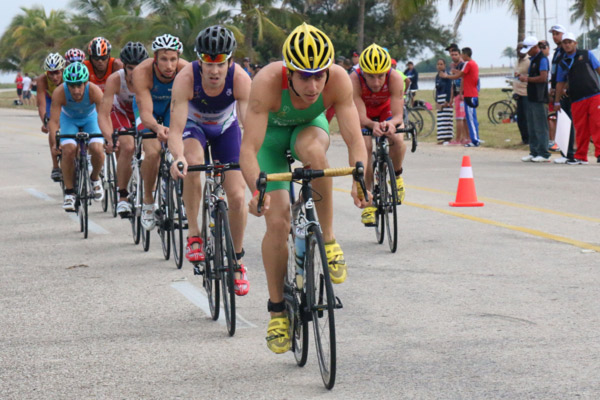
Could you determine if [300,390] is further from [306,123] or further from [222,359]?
[306,123]

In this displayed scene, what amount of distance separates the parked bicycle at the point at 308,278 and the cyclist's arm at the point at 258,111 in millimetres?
370

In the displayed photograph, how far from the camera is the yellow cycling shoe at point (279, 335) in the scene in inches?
223

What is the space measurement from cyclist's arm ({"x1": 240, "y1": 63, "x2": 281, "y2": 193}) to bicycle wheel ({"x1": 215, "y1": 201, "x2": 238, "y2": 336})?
0.92 m

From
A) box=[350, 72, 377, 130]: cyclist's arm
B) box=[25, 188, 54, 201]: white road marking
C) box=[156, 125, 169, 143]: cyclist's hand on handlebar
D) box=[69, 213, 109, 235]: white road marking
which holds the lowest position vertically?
box=[25, 188, 54, 201]: white road marking

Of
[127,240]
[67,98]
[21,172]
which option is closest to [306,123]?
[127,240]

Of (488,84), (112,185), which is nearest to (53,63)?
(112,185)

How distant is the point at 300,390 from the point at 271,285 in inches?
31.5

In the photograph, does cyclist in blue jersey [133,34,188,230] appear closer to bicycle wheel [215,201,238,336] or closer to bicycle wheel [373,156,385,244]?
bicycle wheel [373,156,385,244]

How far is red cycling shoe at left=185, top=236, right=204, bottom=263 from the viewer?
7.42 meters

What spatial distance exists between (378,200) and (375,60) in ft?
4.49

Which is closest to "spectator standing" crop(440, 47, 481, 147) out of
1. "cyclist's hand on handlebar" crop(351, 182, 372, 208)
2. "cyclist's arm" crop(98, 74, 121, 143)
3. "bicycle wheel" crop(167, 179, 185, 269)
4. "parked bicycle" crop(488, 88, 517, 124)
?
"parked bicycle" crop(488, 88, 517, 124)

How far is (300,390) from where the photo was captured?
5191mm

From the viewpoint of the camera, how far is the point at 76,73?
1173cm

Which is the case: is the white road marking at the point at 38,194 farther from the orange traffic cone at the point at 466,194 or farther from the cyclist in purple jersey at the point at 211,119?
the cyclist in purple jersey at the point at 211,119
